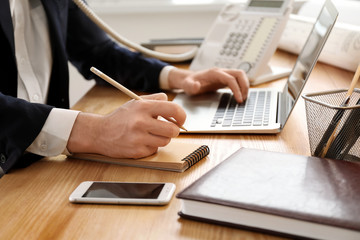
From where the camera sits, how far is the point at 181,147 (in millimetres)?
818

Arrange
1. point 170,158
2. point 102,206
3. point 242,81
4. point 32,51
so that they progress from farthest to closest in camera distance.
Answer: point 32,51 < point 242,81 < point 170,158 < point 102,206

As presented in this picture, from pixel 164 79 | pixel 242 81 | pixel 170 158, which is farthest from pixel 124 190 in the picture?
pixel 164 79

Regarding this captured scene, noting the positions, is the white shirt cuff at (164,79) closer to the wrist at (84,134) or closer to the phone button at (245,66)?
the phone button at (245,66)

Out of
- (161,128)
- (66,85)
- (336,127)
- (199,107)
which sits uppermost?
(336,127)

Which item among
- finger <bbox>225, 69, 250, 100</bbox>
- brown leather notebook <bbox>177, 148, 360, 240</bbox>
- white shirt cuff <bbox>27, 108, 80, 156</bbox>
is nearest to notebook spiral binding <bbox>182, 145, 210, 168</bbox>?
brown leather notebook <bbox>177, 148, 360, 240</bbox>

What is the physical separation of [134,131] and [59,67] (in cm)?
56

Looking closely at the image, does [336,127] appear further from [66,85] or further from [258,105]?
[66,85]

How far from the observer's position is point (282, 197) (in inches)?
21.8

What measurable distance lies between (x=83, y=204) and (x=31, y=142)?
22cm

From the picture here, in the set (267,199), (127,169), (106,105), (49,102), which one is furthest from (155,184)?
(49,102)

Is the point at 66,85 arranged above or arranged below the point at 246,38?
below

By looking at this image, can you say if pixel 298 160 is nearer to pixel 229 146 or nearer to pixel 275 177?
pixel 275 177

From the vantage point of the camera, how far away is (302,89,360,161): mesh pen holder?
69cm

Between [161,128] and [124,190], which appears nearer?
[124,190]
